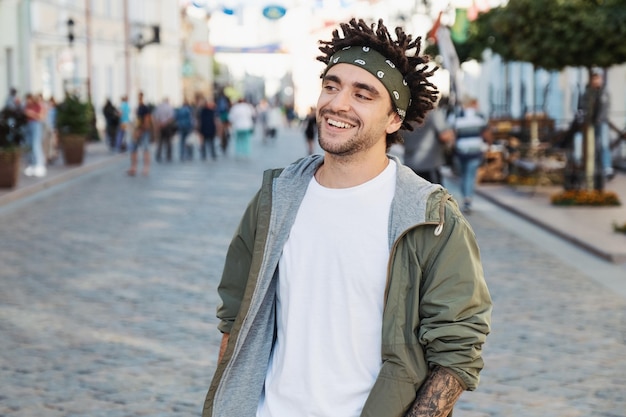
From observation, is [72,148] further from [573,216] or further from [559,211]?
[573,216]

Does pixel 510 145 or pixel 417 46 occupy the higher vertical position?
pixel 417 46

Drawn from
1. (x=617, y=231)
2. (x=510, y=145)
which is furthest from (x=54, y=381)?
(x=510, y=145)

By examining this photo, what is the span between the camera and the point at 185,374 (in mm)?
6816

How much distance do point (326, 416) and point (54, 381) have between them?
4158 mm

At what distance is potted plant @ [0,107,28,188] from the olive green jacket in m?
17.7

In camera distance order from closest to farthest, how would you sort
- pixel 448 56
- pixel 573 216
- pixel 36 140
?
pixel 573 216 → pixel 448 56 → pixel 36 140

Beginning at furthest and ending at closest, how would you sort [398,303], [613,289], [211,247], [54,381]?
[211,247] < [613,289] < [54,381] < [398,303]

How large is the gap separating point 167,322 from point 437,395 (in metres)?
5.89

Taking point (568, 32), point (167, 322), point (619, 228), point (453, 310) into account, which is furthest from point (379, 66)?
point (568, 32)

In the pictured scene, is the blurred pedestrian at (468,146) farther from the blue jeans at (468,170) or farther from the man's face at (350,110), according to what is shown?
the man's face at (350,110)

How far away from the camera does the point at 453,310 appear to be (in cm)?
276

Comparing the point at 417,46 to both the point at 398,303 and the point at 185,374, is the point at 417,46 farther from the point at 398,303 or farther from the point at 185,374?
the point at 185,374

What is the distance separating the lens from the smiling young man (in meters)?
2.78

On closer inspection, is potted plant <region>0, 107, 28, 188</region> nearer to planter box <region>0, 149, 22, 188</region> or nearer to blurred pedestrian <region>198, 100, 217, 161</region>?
planter box <region>0, 149, 22, 188</region>
